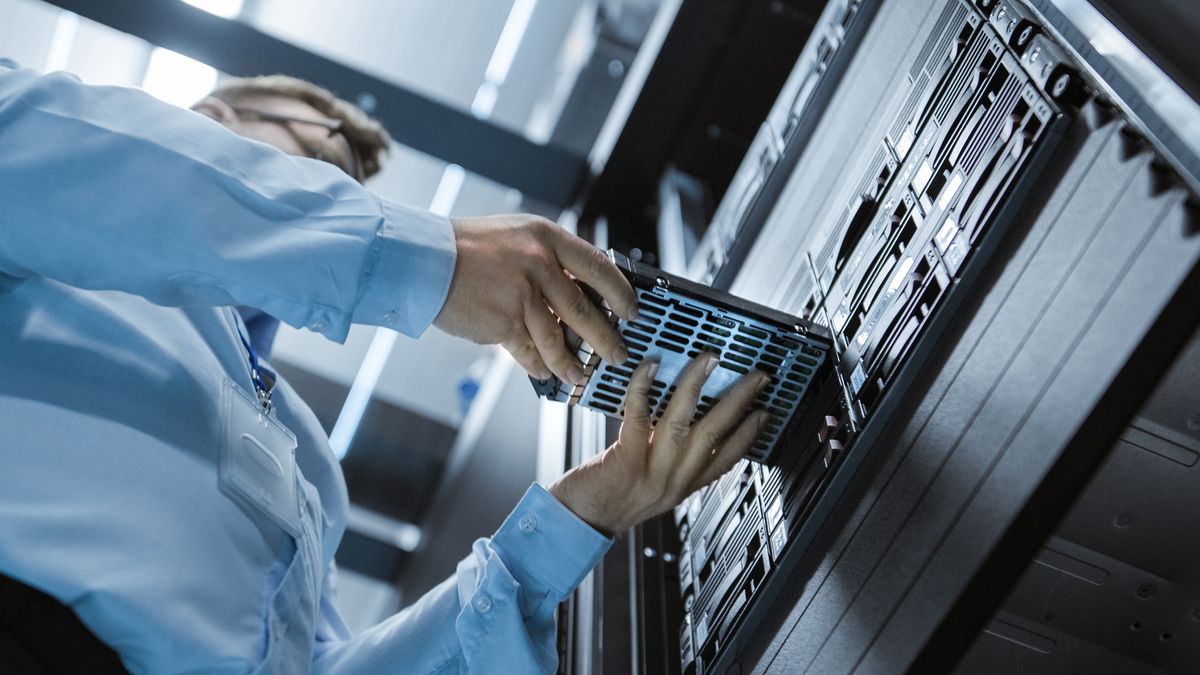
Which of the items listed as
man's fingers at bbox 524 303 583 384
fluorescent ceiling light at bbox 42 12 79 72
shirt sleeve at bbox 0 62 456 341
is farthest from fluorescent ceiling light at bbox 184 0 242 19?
man's fingers at bbox 524 303 583 384

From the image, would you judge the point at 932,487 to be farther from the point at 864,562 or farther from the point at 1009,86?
the point at 1009,86

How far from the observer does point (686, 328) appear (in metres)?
0.96

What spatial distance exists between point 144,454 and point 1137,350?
0.85 m

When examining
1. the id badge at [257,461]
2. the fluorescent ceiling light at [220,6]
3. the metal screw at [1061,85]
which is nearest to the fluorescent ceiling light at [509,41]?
the fluorescent ceiling light at [220,6]

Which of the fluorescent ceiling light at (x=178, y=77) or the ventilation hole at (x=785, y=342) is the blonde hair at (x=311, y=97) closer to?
the fluorescent ceiling light at (x=178, y=77)

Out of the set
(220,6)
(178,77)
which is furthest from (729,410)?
(178,77)

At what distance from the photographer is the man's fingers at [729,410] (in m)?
0.99

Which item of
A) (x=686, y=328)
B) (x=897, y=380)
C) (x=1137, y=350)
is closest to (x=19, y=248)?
(x=686, y=328)

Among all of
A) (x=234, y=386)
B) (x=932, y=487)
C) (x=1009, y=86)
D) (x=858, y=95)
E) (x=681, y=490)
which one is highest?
(x=1009, y=86)

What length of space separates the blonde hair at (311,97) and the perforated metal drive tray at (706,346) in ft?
3.34

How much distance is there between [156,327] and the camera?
1.10 meters

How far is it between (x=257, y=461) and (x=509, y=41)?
47.9 inches

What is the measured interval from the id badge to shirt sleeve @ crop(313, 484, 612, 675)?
0.77ft

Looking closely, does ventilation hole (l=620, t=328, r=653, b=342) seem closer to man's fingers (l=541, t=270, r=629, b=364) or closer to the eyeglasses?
man's fingers (l=541, t=270, r=629, b=364)
